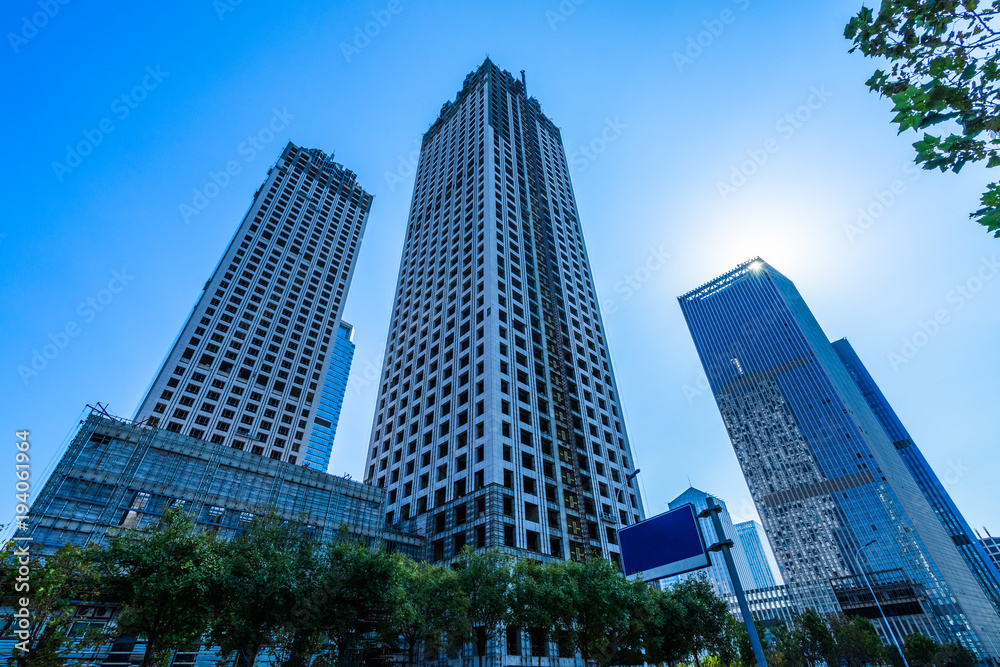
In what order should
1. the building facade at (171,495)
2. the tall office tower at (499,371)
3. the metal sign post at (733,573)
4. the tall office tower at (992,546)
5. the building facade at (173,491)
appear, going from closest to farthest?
the metal sign post at (733,573)
the building facade at (171,495)
the building facade at (173,491)
the tall office tower at (499,371)
the tall office tower at (992,546)

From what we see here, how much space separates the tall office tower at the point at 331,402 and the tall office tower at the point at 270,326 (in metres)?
29.0

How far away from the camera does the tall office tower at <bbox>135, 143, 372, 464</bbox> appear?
74.8m

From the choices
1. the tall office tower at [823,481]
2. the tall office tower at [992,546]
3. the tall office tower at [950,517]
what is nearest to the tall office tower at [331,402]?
the tall office tower at [823,481]

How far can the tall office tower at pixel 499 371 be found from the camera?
5091 cm

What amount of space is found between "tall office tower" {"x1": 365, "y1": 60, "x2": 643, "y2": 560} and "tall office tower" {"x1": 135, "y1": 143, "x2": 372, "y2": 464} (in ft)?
59.2

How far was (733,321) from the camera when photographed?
176 metres

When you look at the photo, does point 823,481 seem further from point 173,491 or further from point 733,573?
point 173,491

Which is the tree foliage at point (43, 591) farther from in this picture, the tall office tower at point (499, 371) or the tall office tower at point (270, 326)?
the tall office tower at point (270, 326)

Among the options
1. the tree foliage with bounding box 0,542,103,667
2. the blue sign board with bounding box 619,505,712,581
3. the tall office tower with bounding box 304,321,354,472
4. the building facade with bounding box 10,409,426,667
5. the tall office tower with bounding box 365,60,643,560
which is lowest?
the tree foliage with bounding box 0,542,103,667

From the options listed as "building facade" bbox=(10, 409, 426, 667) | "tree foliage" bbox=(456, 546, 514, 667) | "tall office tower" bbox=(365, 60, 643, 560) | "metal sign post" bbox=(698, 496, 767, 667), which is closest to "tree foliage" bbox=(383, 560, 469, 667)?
"tree foliage" bbox=(456, 546, 514, 667)

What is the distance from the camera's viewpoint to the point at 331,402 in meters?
151

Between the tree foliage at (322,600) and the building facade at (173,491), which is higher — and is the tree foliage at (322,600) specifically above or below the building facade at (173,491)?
below

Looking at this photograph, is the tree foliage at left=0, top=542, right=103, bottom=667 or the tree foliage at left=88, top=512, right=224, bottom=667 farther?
the tree foliage at left=88, top=512, right=224, bottom=667

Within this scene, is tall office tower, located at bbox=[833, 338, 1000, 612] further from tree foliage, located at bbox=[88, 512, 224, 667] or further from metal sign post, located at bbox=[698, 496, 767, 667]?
tree foliage, located at bbox=[88, 512, 224, 667]
